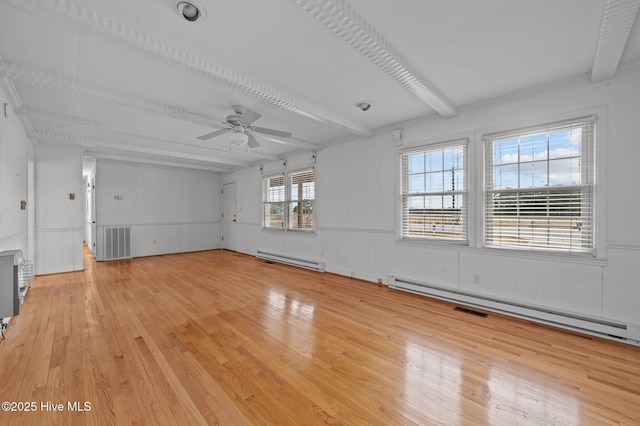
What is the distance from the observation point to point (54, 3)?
5.77ft

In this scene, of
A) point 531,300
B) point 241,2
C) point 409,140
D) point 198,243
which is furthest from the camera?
point 198,243

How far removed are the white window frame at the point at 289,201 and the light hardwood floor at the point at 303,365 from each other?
107 inches

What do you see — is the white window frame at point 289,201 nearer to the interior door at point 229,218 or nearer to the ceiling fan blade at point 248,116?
the interior door at point 229,218

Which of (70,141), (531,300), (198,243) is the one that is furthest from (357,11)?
(198,243)

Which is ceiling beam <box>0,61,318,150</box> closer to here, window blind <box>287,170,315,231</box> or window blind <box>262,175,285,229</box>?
window blind <box>287,170,315,231</box>

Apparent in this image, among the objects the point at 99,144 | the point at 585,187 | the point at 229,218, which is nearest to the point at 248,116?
the point at 585,187

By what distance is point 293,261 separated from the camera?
6402 millimetres

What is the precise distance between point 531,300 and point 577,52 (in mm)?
2667

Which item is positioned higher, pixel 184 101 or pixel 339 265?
pixel 184 101

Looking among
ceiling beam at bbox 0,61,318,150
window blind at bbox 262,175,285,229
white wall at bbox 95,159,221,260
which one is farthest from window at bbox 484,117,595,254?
white wall at bbox 95,159,221,260

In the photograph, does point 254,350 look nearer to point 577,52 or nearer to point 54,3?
point 54,3

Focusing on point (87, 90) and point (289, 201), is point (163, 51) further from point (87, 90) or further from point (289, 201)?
point (289, 201)

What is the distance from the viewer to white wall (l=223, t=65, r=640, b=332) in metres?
2.75

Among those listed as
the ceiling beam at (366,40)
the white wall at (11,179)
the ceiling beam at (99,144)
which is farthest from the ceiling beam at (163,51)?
the ceiling beam at (99,144)
